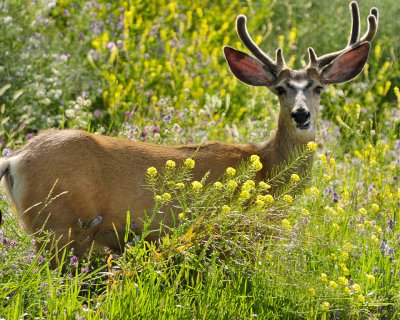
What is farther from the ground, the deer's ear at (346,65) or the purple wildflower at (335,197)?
the deer's ear at (346,65)

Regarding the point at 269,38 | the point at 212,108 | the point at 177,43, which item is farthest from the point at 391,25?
the point at 212,108

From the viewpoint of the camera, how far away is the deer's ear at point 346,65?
705cm

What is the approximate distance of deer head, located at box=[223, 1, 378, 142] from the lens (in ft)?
21.9

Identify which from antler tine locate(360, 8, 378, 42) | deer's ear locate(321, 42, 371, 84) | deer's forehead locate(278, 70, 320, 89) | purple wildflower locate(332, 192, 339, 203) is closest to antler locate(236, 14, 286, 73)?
deer's forehead locate(278, 70, 320, 89)

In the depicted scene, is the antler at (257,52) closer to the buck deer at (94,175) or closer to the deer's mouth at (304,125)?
the buck deer at (94,175)

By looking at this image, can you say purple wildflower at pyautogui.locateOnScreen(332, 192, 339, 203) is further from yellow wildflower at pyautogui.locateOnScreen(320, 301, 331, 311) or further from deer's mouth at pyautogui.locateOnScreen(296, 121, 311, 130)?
yellow wildflower at pyautogui.locateOnScreen(320, 301, 331, 311)

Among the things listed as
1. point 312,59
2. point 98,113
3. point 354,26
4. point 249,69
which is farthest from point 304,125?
point 98,113

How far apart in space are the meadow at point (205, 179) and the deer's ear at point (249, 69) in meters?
0.65

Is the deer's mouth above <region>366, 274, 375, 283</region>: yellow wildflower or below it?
above

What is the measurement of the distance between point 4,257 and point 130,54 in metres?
4.93

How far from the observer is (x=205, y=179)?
19.8 feet

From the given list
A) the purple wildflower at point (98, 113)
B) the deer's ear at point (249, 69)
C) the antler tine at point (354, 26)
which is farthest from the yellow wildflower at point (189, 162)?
the purple wildflower at point (98, 113)

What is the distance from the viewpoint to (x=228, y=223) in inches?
190

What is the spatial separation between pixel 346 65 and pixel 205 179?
1.72 metres
